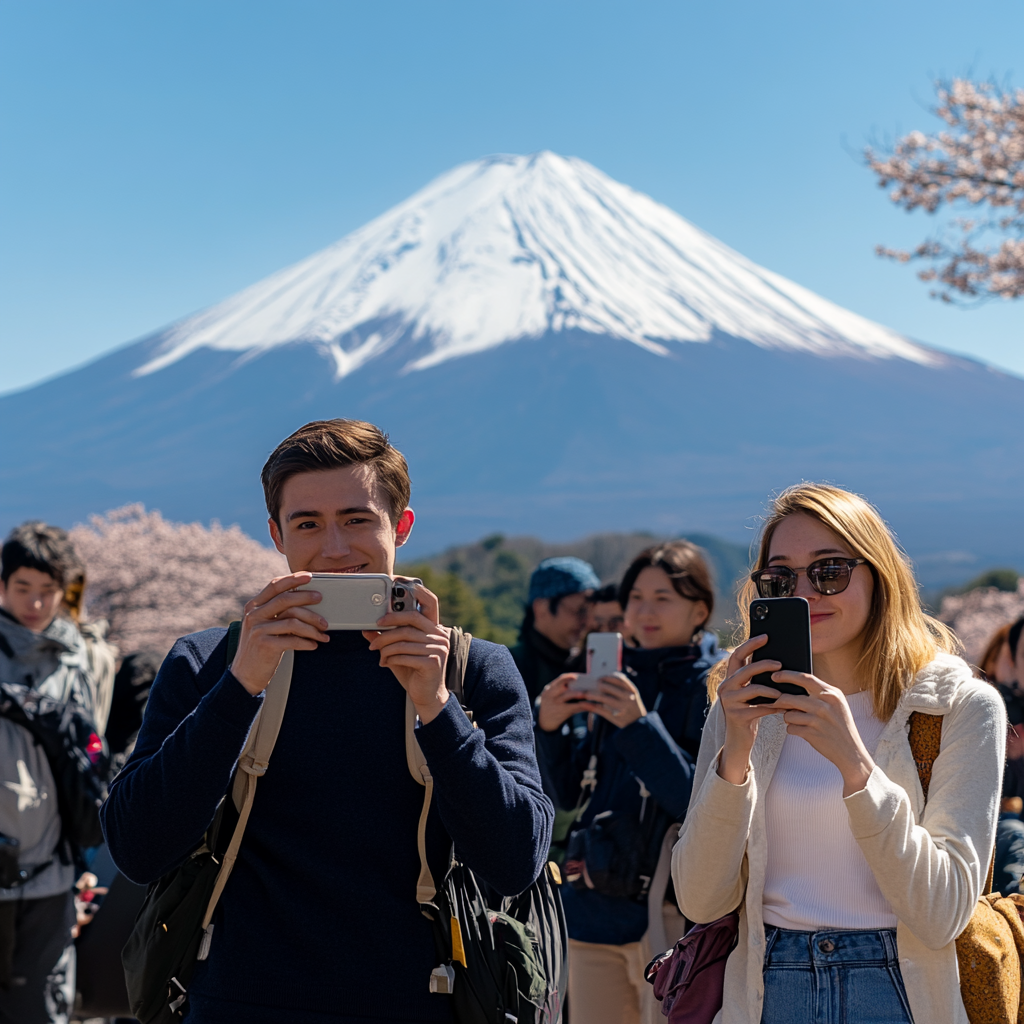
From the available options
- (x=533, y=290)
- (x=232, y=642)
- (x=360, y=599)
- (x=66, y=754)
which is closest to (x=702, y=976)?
(x=360, y=599)

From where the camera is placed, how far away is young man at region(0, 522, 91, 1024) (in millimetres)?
3791

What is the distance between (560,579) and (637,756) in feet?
5.82

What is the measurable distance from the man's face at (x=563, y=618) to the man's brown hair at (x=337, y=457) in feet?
9.22

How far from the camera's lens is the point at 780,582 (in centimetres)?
228

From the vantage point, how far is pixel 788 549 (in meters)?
2.29

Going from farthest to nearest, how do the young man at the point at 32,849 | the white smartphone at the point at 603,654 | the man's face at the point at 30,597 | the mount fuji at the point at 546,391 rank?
the mount fuji at the point at 546,391
the man's face at the point at 30,597
the young man at the point at 32,849
the white smartphone at the point at 603,654

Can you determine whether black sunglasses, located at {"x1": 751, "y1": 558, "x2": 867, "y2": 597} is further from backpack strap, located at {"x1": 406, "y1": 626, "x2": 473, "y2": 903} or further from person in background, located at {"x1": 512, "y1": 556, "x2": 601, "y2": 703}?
person in background, located at {"x1": 512, "y1": 556, "x2": 601, "y2": 703}

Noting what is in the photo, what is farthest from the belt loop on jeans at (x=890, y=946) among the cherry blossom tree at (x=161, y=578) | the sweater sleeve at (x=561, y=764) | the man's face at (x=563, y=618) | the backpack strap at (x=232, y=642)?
the cherry blossom tree at (x=161, y=578)

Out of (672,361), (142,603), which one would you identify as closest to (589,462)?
(672,361)

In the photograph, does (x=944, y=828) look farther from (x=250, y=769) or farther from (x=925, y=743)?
(x=250, y=769)

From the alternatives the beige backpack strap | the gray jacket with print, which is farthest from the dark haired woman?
the gray jacket with print

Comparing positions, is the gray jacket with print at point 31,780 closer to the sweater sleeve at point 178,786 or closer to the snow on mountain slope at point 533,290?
the sweater sleeve at point 178,786

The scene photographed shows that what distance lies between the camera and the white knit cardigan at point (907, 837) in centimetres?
195

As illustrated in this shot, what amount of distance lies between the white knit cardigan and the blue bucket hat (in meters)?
2.75
